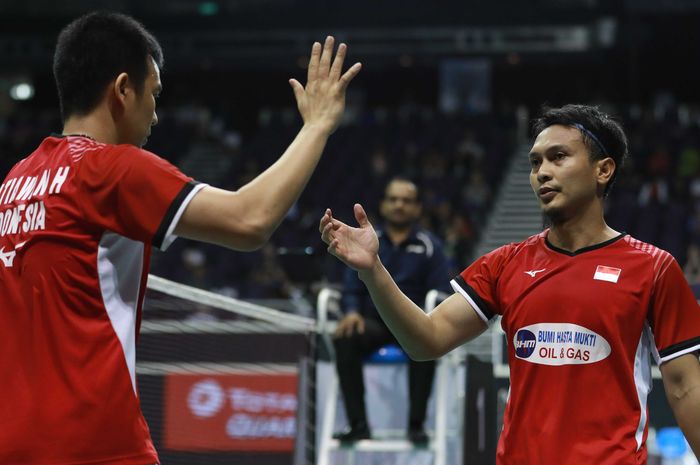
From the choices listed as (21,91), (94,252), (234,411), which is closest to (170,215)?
(94,252)

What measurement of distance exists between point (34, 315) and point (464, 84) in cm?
2291

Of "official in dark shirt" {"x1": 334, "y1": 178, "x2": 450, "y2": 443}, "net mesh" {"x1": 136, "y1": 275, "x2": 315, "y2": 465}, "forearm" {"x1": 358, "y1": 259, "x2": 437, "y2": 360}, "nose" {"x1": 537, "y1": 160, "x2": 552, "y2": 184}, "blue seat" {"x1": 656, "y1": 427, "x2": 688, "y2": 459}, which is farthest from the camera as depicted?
"net mesh" {"x1": 136, "y1": 275, "x2": 315, "y2": 465}

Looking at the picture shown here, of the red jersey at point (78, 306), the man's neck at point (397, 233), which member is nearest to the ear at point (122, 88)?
the red jersey at point (78, 306)

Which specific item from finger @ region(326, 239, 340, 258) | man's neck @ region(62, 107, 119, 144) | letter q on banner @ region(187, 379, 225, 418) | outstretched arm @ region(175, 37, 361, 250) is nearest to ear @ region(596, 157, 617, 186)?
finger @ region(326, 239, 340, 258)

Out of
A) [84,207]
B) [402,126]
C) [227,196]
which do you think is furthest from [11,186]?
[402,126]

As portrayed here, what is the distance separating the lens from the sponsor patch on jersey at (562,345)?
314 centimetres

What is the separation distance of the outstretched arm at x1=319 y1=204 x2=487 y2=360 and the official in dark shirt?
386 centimetres

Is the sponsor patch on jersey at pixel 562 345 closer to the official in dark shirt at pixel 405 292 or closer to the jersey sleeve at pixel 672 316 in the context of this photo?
the jersey sleeve at pixel 672 316

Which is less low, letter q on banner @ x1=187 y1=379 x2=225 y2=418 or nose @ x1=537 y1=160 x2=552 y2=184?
nose @ x1=537 y1=160 x2=552 y2=184

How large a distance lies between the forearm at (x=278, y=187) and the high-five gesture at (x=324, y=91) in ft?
0.30

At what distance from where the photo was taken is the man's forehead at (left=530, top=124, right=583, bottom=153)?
3369 millimetres

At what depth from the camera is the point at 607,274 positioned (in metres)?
3.23

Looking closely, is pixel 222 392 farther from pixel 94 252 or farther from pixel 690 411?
pixel 94 252

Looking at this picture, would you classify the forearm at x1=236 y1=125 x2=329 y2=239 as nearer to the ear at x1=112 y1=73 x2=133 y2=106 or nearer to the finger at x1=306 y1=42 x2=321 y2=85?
the finger at x1=306 y1=42 x2=321 y2=85
